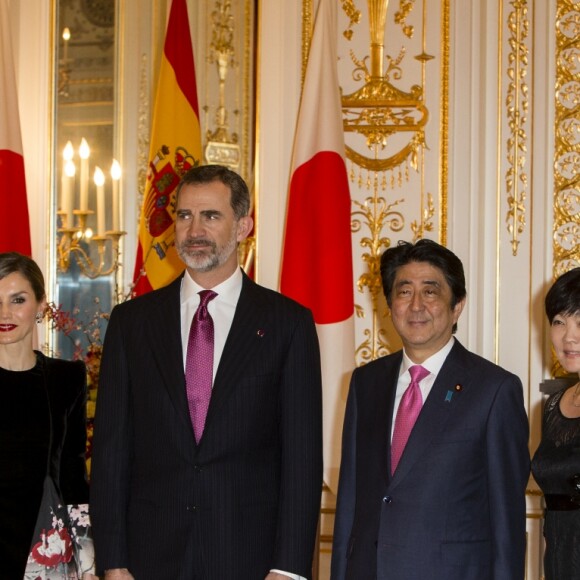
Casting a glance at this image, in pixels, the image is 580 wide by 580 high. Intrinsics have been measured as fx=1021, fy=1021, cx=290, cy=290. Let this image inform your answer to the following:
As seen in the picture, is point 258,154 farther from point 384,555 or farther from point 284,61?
point 384,555

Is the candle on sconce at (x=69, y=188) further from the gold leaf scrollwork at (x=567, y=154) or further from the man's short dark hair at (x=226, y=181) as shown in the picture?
the gold leaf scrollwork at (x=567, y=154)

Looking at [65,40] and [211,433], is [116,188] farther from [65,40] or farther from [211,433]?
[211,433]

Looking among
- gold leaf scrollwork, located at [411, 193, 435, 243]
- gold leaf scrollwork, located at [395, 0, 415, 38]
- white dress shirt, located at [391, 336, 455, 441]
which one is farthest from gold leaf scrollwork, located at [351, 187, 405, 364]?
white dress shirt, located at [391, 336, 455, 441]

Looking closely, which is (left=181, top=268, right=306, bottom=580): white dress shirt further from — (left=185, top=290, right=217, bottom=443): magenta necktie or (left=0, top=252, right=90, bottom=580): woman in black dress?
(left=0, top=252, right=90, bottom=580): woman in black dress

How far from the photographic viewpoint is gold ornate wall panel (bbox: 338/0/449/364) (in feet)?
17.7

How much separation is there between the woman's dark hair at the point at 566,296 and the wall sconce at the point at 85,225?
2968 millimetres

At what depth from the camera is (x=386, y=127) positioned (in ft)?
17.9

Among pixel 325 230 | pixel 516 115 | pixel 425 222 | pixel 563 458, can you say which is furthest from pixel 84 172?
pixel 563 458

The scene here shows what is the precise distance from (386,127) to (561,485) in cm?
290

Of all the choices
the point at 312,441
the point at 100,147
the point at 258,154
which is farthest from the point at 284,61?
the point at 312,441

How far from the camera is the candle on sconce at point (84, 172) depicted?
5.53 meters

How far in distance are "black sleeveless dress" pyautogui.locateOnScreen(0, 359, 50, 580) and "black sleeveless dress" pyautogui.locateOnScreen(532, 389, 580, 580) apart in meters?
1.59

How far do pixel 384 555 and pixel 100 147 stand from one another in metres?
3.27

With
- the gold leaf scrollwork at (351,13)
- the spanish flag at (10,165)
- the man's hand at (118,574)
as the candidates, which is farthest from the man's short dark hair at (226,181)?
the gold leaf scrollwork at (351,13)
